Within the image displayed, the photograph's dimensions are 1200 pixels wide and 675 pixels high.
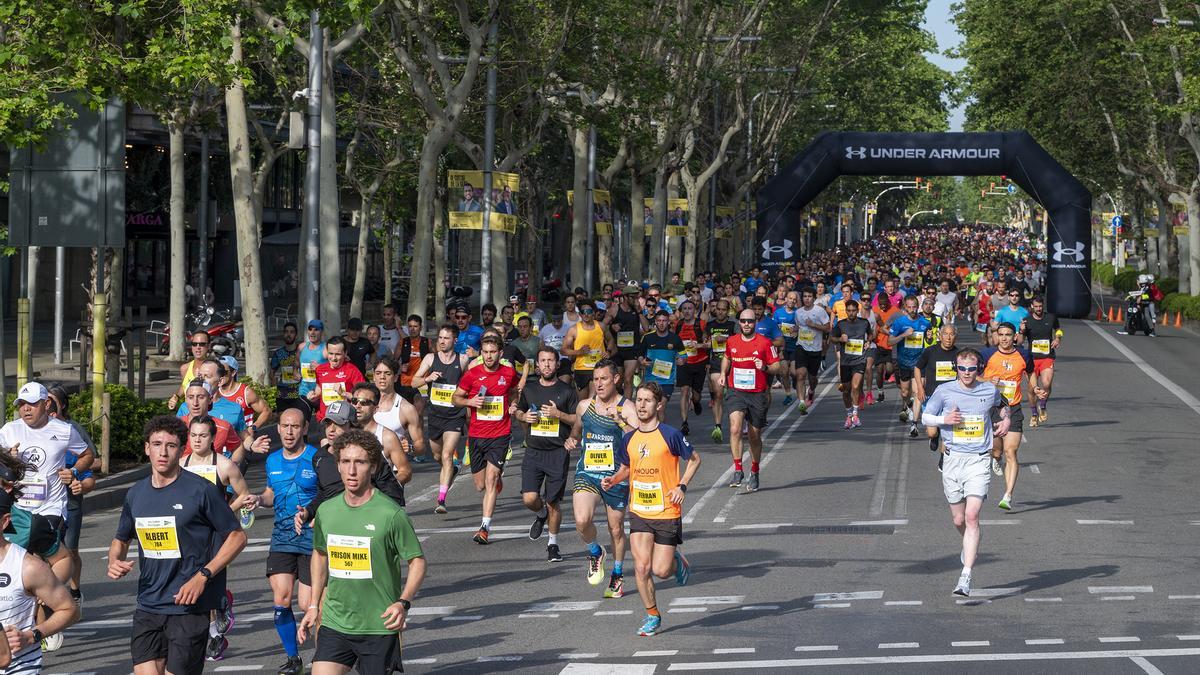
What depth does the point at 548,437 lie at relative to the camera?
14062 mm

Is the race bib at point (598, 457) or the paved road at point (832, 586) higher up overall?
the race bib at point (598, 457)

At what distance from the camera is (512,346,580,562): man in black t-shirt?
13.9m

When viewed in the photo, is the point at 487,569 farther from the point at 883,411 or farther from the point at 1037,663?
the point at 883,411

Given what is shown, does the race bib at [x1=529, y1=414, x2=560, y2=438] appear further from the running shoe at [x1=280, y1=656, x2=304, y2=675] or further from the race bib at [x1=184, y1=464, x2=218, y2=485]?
the running shoe at [x1=280, y1=656, x2=304, y2=675]

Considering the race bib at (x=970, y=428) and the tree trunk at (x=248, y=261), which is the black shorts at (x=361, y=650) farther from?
the tree trunk at (x=248, y=261)

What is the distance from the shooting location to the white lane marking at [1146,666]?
9.79 meters

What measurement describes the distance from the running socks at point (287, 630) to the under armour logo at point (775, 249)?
42485 millimetres

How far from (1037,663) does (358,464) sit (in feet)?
14.2

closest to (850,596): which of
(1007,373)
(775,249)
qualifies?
(1007,373)

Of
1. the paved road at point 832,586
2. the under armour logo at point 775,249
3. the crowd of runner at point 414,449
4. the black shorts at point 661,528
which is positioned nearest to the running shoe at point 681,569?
the crowd of runner at point 414,449

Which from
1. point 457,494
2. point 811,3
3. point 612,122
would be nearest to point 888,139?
point 811,3

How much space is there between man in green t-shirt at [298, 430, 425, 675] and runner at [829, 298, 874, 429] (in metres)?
16.0

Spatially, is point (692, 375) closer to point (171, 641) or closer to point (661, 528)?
point (661, 528)

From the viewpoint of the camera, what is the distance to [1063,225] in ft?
163
